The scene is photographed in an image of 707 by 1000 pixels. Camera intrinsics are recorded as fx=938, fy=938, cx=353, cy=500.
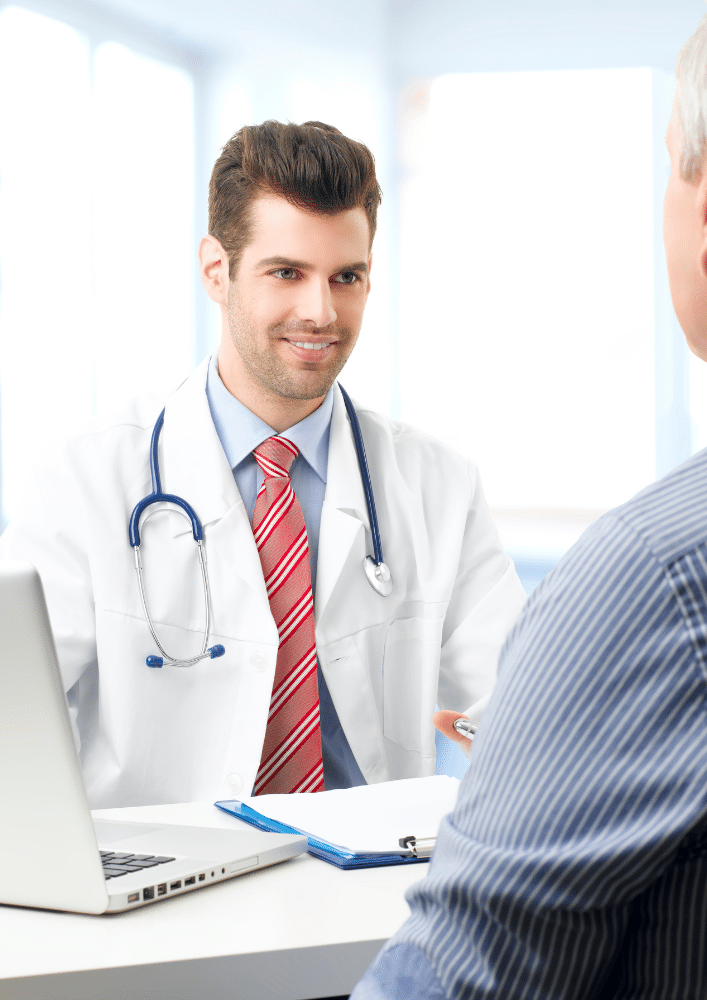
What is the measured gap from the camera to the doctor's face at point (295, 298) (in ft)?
5.08

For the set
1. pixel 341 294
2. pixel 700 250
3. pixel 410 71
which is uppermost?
pixel 410 71

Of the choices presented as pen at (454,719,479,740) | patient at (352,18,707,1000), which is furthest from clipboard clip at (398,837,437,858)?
patient at (352,18,707,1000)

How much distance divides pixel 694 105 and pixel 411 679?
113cm

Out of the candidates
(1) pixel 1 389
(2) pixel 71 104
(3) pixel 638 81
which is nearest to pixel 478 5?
(3) pixel 638 81

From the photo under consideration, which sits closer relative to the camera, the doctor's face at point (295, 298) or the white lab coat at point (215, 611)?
the white lab coat at point (215, 611)

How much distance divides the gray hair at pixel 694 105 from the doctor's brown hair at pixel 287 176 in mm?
1090

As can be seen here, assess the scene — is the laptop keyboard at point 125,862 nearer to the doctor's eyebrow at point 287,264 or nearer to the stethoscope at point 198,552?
the stethoscope at point 198,552

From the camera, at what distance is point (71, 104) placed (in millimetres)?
2572

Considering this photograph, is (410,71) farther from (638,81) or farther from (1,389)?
(1,389)

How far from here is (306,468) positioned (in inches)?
61.6

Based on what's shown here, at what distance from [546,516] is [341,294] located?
1.38 m

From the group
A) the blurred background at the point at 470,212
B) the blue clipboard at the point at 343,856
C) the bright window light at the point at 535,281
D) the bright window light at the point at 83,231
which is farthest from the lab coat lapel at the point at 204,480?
the bright window light at the point at 535,281

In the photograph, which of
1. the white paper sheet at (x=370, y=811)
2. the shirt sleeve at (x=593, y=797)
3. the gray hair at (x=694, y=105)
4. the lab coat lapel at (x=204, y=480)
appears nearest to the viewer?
the shirt sleeve at (x=593, y=797)

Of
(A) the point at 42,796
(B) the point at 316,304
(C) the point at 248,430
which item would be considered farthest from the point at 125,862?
(B) the point at 316,304
